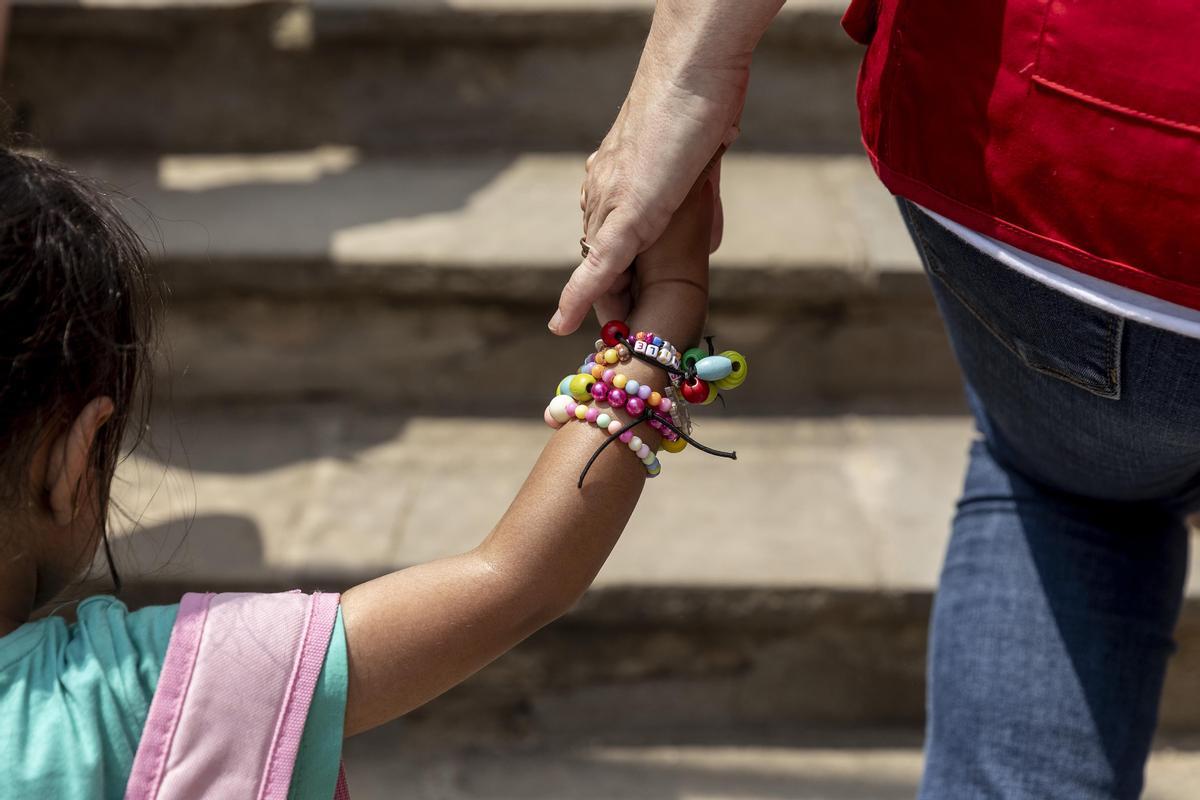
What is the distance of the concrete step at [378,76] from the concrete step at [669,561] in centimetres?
68

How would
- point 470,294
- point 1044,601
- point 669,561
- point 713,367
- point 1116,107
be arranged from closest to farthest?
point 1116,107 < point 713,367 < point 1044,601 < point 669,561 < point 470,294

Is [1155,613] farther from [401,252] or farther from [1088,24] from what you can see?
[401,252]

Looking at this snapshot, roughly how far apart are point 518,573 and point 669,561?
0.84 meters

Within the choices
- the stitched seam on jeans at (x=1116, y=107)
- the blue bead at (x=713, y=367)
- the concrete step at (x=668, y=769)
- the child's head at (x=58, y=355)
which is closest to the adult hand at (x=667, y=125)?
the blue bead at (x=713, y=367)

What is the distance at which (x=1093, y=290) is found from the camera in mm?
841

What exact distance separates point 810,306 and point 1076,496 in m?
0.92

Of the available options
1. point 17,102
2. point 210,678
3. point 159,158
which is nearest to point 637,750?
point 210,678

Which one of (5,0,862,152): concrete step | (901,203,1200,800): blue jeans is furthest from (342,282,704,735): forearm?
(5,0,862,152): concrete step

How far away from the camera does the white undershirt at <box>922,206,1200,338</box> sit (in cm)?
81

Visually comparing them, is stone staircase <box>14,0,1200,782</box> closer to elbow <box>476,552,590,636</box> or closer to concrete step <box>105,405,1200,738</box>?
concrete step <box>105,405,1200,738</box>

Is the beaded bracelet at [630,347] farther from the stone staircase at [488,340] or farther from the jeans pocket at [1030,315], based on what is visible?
the stone staircase at [488,340]

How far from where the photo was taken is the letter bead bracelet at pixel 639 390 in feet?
3.13


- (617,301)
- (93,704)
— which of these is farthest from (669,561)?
(93,704)

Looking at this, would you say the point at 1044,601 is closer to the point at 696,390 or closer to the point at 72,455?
the point at 696,390
